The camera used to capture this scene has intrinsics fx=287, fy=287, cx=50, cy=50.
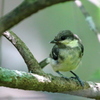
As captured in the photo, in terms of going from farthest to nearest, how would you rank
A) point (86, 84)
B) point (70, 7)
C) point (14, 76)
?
point (70, 7)
point (86, 84)
point (14, 76)

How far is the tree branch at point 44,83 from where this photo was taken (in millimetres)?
1061

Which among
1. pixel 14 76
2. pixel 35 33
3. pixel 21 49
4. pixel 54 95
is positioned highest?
pixel 35 33

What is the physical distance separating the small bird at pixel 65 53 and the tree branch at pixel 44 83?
141 millimetres

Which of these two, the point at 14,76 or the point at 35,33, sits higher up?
the point at 35,33

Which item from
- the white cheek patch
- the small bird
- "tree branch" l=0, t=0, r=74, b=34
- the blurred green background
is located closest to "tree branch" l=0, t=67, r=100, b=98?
the small bird

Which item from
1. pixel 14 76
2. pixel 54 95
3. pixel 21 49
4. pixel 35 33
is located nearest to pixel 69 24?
pixel 35 33

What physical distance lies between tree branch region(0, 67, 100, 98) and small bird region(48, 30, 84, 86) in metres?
0.14

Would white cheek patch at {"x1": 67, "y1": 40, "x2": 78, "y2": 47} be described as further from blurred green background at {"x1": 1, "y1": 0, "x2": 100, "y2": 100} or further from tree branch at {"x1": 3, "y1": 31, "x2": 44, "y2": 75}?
blurred green background at {"x1": 1, "y1": 0, "x2": 100, "y2": 100}

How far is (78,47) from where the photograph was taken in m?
1.64

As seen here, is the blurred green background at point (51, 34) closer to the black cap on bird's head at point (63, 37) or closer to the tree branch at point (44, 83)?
the black cap on bird's head at point (63, 37)

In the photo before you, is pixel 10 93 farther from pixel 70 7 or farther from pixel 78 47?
pixel 78 47

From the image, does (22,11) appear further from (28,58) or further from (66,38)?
(66,38)

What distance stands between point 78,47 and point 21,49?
0.36 metres

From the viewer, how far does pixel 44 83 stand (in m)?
1.21
